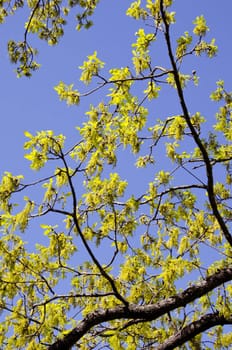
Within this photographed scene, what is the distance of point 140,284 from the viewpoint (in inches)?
226

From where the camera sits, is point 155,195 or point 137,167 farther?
point 137,167

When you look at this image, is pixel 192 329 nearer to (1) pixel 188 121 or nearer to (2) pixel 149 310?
(2) pixel 149 310

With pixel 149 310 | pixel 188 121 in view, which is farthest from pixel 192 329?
pixel 188 121

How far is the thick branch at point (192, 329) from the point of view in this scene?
506 cm

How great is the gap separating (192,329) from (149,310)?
55 centimetres


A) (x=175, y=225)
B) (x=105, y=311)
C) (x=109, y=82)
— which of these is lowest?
(x=105, y=311)

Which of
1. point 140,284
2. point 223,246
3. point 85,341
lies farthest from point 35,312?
point 223,246

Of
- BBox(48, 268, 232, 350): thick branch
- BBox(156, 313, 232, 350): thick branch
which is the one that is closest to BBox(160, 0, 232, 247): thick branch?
BBox(48, 268, 232, 350): thick branch

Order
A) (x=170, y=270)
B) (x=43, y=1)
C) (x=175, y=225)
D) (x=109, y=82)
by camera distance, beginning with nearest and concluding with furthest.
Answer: (x=109, y=82), (x=170, y=270), (x=43, y=1), (x=175, y=225)

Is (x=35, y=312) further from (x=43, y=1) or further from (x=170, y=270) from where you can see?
(x=43, y=1)

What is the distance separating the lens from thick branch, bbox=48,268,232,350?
4.89 metres

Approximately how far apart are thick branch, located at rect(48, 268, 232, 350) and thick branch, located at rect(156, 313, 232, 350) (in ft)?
1.10

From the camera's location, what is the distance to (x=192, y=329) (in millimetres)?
5094

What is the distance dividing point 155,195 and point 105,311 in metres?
1.43
